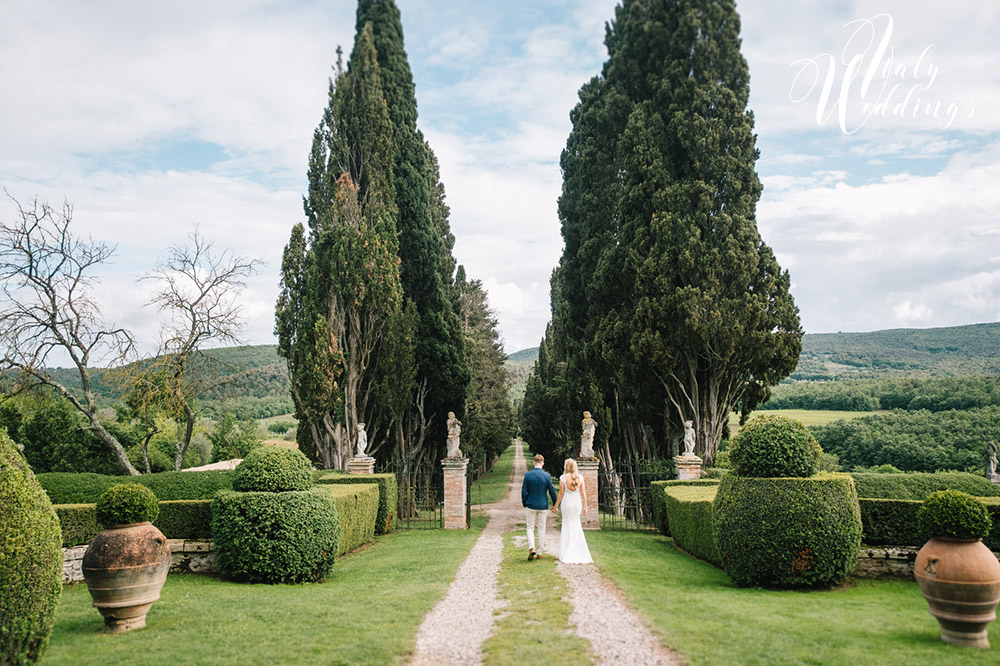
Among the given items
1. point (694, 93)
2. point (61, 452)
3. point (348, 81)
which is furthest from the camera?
point (61, 452)

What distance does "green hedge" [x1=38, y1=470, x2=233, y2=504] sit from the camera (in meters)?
16.3

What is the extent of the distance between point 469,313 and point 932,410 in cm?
2706

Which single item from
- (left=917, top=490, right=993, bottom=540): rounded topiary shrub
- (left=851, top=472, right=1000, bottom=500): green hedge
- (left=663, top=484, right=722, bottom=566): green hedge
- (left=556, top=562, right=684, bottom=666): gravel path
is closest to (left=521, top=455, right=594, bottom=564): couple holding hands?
(left=556, top=562, right=684, bottom=666): gravel path

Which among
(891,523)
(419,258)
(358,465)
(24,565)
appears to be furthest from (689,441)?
(24,565)

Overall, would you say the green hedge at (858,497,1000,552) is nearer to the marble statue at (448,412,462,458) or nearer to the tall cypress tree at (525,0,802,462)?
the tall cypress tree at (525,0,802,462)

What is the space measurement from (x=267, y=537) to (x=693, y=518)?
22.3 ft

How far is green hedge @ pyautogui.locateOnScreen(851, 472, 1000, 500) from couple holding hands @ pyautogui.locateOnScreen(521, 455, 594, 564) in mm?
12414

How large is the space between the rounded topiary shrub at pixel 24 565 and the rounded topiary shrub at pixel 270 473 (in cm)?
415

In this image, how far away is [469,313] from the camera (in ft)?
114

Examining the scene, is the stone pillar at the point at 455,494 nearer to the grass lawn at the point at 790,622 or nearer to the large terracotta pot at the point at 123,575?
the grass lawn at the point at 790,622

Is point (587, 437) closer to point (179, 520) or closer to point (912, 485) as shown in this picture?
point (179, 520)

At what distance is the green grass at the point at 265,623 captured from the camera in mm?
5262

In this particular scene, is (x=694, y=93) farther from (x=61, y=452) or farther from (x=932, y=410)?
(x=932, y=410)

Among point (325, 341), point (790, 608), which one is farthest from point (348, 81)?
point (790, 608)
